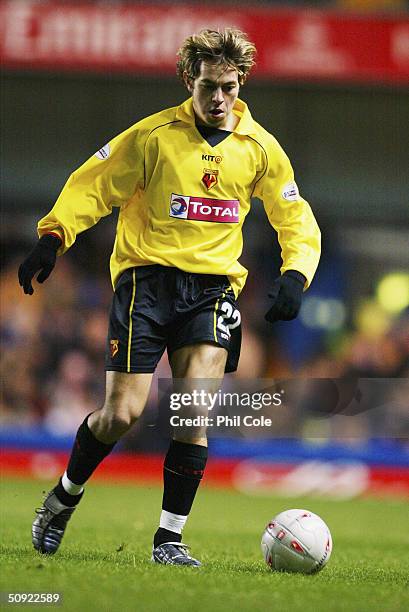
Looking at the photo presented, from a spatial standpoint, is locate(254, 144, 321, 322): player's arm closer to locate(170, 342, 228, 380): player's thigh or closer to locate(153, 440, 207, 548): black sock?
locate(170, 342, 228, 380): player's thigh

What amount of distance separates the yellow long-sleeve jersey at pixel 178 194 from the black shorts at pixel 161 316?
0.21ft

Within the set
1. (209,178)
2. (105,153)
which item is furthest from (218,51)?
(105,153)

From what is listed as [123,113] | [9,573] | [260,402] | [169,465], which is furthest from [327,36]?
[9,573]

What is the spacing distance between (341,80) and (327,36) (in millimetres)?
606

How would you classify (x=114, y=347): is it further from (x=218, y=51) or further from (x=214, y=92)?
(x=218, y=51)

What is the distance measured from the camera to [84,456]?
4.64 meters

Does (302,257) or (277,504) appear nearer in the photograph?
(302,257)

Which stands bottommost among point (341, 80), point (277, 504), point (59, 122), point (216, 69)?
point (277, 504)

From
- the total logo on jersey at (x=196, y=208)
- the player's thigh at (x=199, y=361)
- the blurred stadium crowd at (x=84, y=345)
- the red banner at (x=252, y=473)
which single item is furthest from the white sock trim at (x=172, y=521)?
the blurred stadium crowd at (x=84, y=345)

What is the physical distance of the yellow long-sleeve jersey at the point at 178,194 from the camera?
460 cm

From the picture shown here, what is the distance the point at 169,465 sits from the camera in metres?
4.56

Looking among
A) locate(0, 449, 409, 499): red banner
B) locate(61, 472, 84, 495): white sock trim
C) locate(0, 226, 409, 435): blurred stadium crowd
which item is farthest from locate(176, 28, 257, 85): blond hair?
locate(0, 226, 409, 435): blurred stadium crowd

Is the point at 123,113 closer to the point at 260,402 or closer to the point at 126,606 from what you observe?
the point at 260,402

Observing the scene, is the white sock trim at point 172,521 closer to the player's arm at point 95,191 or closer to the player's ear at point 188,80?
the player's arm at point 95,191
